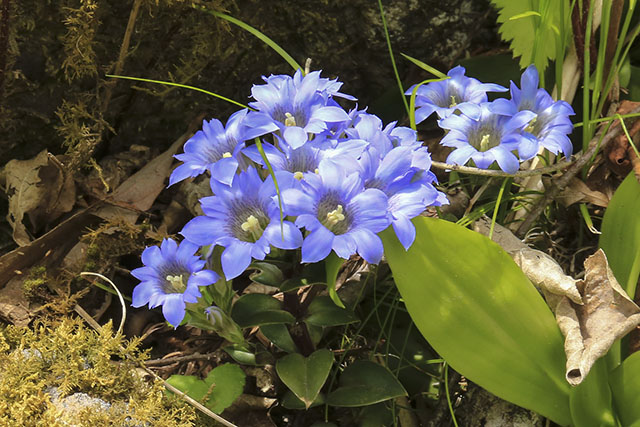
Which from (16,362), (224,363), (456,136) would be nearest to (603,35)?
(456,136)

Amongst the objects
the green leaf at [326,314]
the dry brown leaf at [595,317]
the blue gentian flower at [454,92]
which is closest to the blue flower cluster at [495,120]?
the blue gentian flower at [454,92]

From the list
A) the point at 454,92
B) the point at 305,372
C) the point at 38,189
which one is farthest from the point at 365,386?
the point at 38,189

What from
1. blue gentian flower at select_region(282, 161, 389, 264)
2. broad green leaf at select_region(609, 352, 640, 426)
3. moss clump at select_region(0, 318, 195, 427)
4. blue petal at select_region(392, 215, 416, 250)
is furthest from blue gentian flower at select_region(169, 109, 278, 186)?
broad green leaf at select_region(609, 352, 640, 426)

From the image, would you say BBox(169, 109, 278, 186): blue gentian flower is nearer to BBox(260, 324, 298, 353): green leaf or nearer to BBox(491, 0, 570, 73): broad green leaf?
BBox(260, 324, 298, 353): green leaf

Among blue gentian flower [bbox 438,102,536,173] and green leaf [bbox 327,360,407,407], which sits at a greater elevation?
blue gentian flower [bbox 438,102,536,173]

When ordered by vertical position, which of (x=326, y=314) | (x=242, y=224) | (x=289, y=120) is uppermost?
(x=289, y=120)

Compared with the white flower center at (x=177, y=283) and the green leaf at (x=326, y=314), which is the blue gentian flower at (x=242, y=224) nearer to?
the white flower center at (x=177, y=283)

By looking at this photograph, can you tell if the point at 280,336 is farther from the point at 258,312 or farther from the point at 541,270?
the point at 541,270
